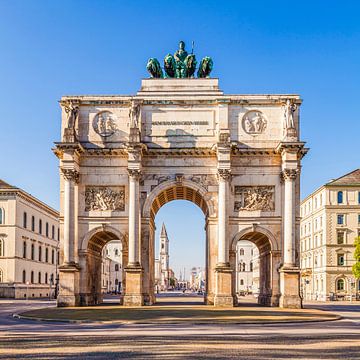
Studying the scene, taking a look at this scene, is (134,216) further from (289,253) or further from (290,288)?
(290,288)

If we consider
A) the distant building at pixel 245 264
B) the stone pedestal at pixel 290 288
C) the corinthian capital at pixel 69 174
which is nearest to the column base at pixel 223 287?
the stone pedestal at pixel 290 288

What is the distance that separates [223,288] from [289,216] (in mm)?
6698

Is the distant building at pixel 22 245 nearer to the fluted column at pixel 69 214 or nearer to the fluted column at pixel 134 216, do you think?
the fluted column at pixel 69 214

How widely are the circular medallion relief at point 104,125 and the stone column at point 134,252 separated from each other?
371 cm

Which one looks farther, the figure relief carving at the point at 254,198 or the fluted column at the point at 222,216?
the figure relief carving at the point at 254,198

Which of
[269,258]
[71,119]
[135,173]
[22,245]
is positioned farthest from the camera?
[22,245]

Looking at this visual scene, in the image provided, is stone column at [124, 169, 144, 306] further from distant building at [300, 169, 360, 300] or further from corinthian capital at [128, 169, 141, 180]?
distant building at [300, 169, 360, 300]

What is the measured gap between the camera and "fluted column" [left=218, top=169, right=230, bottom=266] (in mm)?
43031

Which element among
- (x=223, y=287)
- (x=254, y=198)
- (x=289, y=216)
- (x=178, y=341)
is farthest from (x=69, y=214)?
(x=178, y=341)

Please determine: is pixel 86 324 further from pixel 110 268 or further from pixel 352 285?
pixel 110 268

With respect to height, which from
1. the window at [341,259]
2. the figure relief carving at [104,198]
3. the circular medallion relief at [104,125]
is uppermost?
the circular medallion relief at [104,125]

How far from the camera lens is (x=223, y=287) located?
139ft

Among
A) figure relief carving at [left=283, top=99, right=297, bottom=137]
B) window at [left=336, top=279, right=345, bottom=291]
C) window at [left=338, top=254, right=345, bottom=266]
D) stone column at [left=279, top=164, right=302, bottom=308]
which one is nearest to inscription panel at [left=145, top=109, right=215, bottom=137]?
figure relief carving at [left=283, top=99, right=297, bottom=137]

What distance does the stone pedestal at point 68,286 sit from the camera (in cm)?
4212
